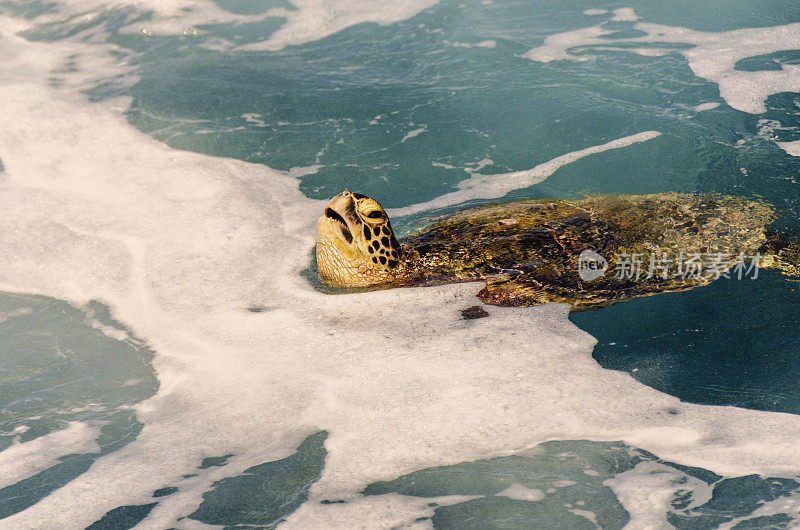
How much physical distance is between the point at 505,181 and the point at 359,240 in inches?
81.1

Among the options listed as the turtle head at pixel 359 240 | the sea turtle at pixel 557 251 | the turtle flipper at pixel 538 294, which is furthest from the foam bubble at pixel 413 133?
the turtle flipper at pixel 538 294

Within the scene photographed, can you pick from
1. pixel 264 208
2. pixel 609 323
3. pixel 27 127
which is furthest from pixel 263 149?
pixel 609 323

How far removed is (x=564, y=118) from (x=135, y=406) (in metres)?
5.17

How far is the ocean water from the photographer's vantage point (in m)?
2.79

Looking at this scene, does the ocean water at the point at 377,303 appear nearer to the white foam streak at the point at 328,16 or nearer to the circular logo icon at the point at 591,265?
the white foam streak at the point at 328,16

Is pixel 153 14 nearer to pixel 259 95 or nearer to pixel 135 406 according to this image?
pixel 259 95

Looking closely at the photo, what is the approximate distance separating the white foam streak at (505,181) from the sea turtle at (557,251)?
753mm

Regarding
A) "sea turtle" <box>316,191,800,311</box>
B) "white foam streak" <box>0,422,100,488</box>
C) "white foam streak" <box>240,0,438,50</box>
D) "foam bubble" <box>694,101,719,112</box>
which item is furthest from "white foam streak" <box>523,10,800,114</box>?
"white foam streak" <box>0,422,100,488</box>

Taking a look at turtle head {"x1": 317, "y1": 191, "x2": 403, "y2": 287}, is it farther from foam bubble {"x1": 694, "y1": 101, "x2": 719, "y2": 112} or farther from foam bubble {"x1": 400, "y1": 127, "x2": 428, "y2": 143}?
foam bubble {"x1": 694, "y1": 101, "x2": 719, "y2": 112}

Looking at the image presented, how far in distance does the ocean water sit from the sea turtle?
0.16m

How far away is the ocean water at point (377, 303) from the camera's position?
110 inches

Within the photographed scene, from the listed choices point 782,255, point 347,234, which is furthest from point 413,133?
point 782,255

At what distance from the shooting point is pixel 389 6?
34.0 feet

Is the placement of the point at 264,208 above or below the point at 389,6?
below
